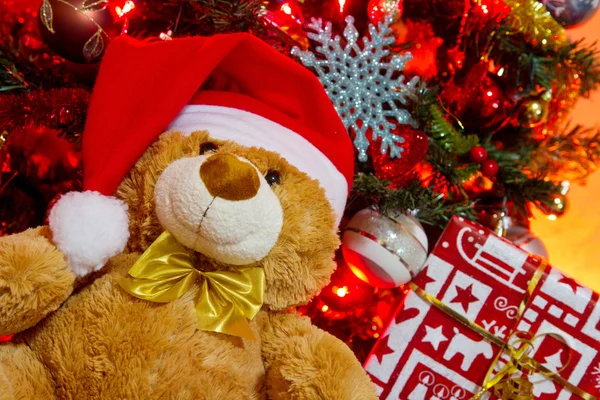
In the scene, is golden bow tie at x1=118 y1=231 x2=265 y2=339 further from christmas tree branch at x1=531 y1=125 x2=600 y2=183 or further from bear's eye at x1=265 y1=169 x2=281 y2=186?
christmas tree branch at x1=531 y1=125 x2=600 y2=183

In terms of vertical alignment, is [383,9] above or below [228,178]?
above

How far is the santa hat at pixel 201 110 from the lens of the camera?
1.67 ft

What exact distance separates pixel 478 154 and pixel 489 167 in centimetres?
3

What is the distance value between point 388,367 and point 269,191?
38 centimetres

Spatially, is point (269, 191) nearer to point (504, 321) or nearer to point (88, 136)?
point (88, 136)

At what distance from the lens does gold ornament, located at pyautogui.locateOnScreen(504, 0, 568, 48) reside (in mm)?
832

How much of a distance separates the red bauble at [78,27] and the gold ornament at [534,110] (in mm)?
704

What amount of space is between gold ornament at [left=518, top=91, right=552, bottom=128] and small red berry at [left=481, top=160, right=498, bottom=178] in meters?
0.18

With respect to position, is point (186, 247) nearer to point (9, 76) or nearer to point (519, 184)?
point (9, 76)

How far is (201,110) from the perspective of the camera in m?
0.55

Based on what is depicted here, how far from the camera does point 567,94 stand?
38.5 inches

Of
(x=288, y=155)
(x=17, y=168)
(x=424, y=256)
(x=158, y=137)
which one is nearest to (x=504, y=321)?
(x=424, y=256)

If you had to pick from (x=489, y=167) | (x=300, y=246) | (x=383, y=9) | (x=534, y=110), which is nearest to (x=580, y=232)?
(x=534, y=110)

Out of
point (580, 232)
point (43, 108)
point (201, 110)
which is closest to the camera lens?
point (201, 110)
